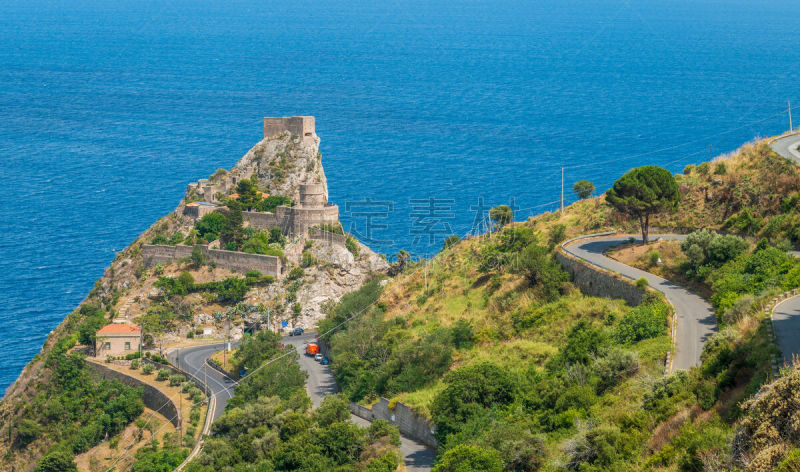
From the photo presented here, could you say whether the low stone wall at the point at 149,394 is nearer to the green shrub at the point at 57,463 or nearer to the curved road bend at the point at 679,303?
the green shrub at the point at 57,463

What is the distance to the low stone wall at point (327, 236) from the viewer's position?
7850 centimetres

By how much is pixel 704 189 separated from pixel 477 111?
117 metres

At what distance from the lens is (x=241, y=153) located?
137750mm

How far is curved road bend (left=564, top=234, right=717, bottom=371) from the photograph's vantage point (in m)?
33.3

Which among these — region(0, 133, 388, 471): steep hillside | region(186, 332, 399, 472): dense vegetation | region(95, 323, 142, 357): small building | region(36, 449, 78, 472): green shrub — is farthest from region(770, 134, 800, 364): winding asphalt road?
region(95, 323, 142, 357): small building

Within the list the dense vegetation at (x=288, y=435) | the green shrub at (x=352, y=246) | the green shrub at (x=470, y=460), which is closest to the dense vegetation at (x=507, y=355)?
the green shrub at (x=470, y=460)

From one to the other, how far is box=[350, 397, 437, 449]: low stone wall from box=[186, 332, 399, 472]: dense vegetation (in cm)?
155

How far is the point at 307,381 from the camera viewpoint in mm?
56312

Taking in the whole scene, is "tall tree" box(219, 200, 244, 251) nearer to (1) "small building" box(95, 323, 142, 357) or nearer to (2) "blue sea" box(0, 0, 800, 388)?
(1) "small building" box(95, 323, 142, 357)

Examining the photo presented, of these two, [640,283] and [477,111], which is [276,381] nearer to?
[640,283]

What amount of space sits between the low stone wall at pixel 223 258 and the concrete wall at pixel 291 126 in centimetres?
1627

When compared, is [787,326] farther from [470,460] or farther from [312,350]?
[312,350]

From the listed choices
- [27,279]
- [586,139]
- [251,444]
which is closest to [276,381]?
[251,444]

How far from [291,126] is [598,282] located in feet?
166
